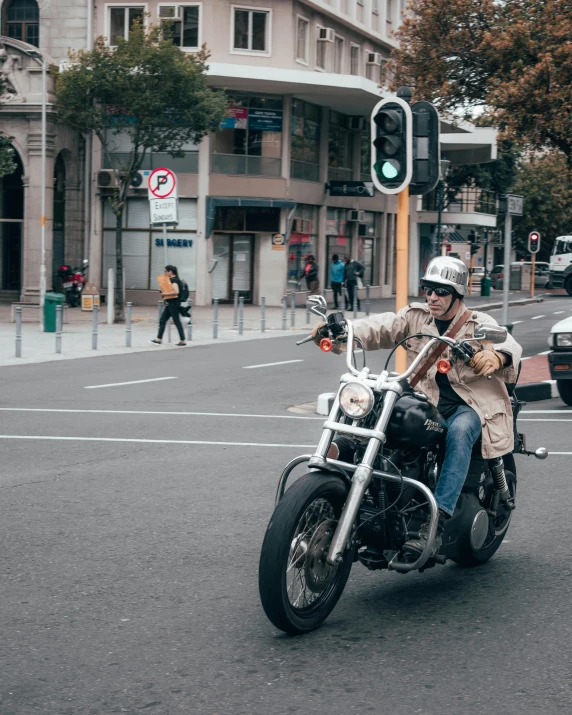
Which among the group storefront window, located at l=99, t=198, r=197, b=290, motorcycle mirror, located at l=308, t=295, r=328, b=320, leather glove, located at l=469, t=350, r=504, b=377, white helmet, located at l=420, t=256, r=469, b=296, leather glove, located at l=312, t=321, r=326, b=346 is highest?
storefront window, located at l=99, t=198, r=197, b=290

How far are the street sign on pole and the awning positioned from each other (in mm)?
3252

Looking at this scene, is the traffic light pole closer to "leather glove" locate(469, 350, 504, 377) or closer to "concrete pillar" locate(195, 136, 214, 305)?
"leather glove" locate(469, 350, 504, 377)

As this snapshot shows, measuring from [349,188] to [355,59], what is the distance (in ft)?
21.2

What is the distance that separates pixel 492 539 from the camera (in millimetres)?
5965

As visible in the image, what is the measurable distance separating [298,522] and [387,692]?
30.1 inches

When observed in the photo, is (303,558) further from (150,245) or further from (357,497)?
(150,245)

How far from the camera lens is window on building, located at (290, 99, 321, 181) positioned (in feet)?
128

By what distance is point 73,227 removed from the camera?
38.4 metres

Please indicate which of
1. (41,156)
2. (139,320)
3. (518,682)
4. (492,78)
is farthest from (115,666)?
(41,156)

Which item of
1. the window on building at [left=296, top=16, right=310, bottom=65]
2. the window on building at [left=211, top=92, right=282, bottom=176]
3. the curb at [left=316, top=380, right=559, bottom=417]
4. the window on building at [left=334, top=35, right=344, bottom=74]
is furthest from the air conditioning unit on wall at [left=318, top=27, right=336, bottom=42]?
the curb at [left=316, top=380, right=559, bottom=417]

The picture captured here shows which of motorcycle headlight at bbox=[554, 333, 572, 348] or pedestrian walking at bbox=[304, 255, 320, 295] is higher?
pedestrian walking at bbox=[304, 255, 320, 295]

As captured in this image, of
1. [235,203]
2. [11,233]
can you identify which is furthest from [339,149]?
[11,233]

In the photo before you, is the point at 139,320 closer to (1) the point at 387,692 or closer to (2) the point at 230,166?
(2) the point at 230,166

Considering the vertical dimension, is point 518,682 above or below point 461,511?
below
